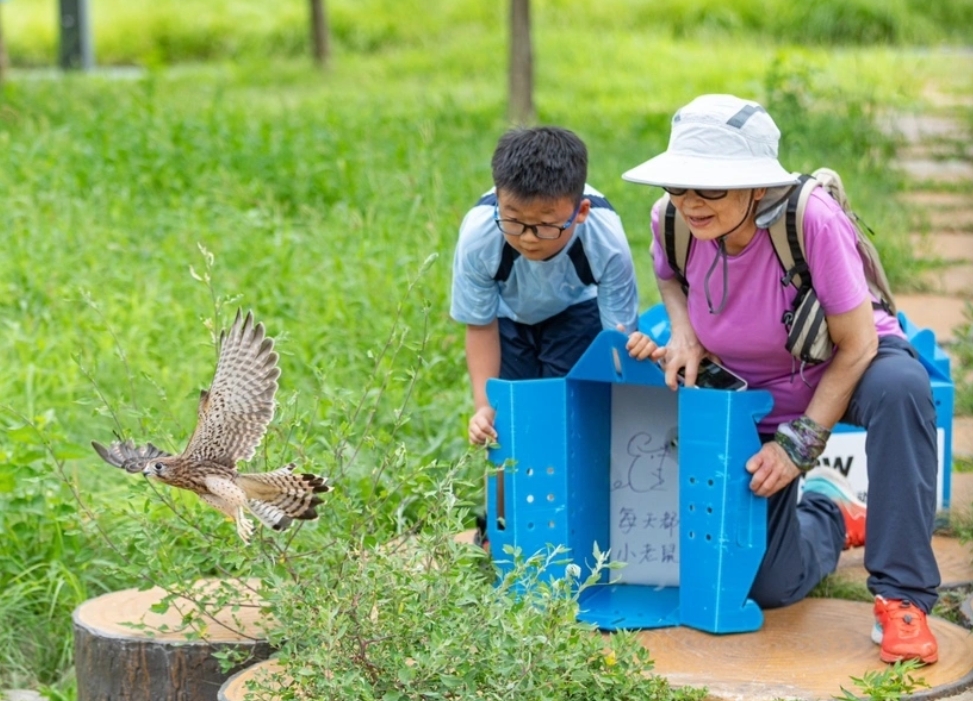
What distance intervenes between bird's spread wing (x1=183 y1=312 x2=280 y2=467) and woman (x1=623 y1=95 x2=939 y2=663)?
2.87 ft

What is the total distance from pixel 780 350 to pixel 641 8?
13449 millimetres

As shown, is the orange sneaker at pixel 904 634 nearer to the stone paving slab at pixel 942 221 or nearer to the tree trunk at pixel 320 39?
the stone paving slab at pixel 942 221

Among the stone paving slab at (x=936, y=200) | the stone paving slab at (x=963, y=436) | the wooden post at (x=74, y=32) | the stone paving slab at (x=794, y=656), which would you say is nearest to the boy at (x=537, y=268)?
the stone paving slab at (x=794, y=656)

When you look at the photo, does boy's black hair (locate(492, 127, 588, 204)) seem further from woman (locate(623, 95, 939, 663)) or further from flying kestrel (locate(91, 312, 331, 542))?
flying kestrel (locate(91, 312, 331, 542))

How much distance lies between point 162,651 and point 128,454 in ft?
2.06

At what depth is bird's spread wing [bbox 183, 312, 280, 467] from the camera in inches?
109

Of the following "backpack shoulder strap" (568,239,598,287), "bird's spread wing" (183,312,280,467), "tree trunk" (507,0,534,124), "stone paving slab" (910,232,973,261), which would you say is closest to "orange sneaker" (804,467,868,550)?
"backpack shoulder strap" (568,239,598,287)

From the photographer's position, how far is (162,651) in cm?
321

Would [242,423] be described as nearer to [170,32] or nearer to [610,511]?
[610,511]

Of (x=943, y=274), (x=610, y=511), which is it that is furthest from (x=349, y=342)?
(x=943, y=274)

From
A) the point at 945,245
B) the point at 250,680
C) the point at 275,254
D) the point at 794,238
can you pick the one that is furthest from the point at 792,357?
the point at 945,245

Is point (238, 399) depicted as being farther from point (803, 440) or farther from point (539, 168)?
point (803, 440)

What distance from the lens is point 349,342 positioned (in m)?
5.11

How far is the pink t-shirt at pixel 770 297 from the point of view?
3.09 m
